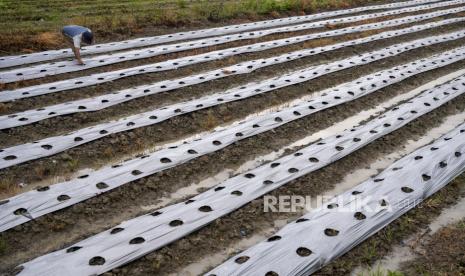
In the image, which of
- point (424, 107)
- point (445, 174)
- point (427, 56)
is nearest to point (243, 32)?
point (427, 56)

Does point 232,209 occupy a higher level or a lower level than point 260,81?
lower

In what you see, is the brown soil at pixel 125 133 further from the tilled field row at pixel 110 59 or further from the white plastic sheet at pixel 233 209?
the tilled field row at pixel 110 59

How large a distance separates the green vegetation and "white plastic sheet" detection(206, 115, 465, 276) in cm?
731

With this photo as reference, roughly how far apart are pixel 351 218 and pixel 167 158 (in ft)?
7.17

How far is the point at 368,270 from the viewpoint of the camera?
3352mm

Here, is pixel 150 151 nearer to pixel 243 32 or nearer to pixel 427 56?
pixel 243 32

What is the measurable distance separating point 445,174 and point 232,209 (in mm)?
2452

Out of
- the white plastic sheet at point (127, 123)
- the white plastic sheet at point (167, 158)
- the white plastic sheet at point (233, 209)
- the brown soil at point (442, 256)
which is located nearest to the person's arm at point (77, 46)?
the white plastic sheet at point (127, 123)

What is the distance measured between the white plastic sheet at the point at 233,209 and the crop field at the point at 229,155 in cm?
2

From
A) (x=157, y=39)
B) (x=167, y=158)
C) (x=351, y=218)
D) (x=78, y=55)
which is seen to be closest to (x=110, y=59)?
(x=78, y=55)

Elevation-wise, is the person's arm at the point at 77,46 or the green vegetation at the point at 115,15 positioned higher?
the green vegetation at the point at 115,15

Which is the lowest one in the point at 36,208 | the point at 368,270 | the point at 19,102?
the point at 368,270

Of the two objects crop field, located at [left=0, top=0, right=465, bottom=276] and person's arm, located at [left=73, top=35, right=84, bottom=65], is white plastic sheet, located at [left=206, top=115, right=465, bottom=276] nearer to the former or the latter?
crop field, located at [left=0, top=0, right=465, bottom=276]

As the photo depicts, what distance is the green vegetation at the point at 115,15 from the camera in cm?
912
